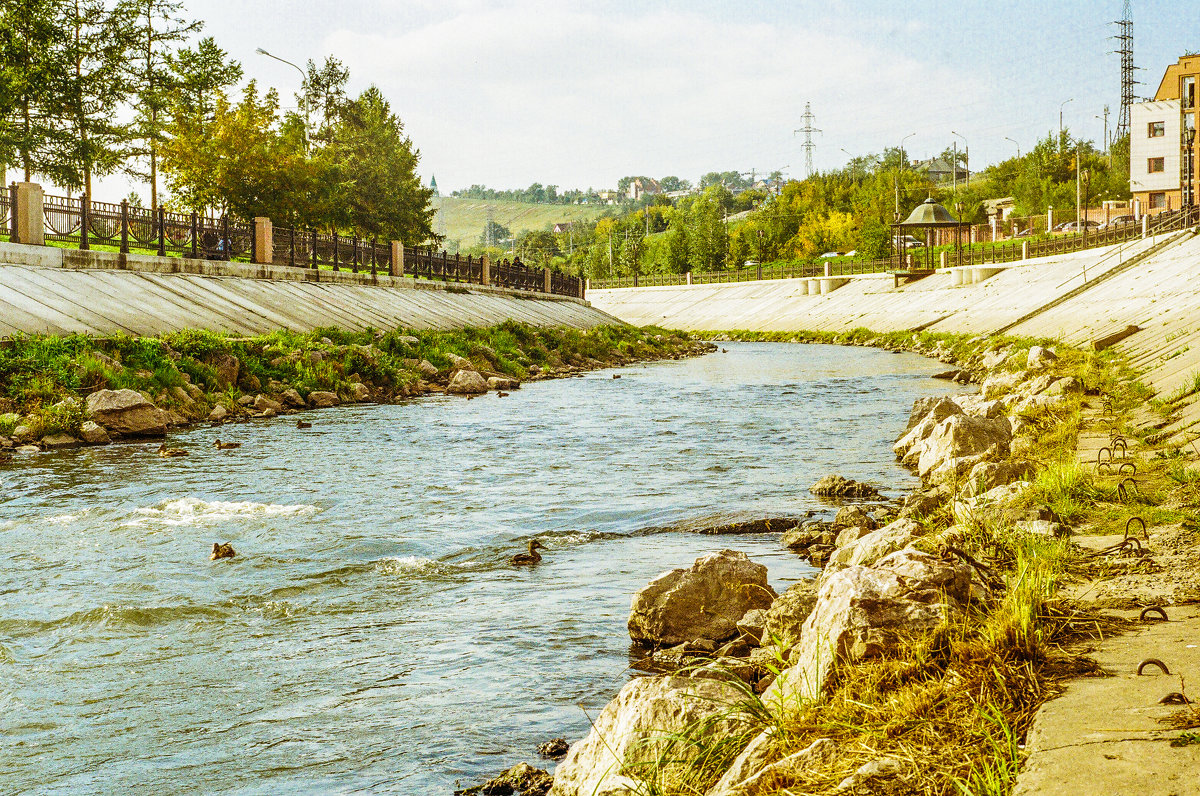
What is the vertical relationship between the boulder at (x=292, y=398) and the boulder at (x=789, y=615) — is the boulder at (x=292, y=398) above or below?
above

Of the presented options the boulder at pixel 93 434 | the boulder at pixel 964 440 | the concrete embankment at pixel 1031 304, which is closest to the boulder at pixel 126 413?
the boulder at pixel 93 434

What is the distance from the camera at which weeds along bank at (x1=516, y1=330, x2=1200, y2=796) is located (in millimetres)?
3785

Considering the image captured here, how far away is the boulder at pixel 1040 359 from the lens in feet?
80.7

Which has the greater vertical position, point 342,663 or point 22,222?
point 22,222

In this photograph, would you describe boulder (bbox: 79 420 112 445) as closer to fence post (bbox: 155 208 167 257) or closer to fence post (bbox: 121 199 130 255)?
fence post (bbox: 121 199 130 255)

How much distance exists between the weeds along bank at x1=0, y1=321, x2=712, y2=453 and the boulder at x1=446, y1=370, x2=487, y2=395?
38 millimetres

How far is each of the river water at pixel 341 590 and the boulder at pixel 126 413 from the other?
0.77 meters

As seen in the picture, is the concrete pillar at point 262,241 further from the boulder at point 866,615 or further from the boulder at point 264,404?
the boulder at point 866,615

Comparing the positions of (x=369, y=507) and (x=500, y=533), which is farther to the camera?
(x=369, y=507)

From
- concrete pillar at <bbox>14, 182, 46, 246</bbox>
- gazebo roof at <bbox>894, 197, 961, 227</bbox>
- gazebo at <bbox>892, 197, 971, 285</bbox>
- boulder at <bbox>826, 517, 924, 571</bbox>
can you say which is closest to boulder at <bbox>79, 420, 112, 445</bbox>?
concrete pillar at <bbox>14, 182, 46, 246</bbox>

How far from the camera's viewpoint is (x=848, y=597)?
4832 mm

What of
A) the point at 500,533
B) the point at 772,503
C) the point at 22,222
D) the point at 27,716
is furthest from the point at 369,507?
the point at 22,222

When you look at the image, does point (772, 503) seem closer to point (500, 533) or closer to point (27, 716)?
point (500, 533)

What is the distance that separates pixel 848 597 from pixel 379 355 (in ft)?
75.8
